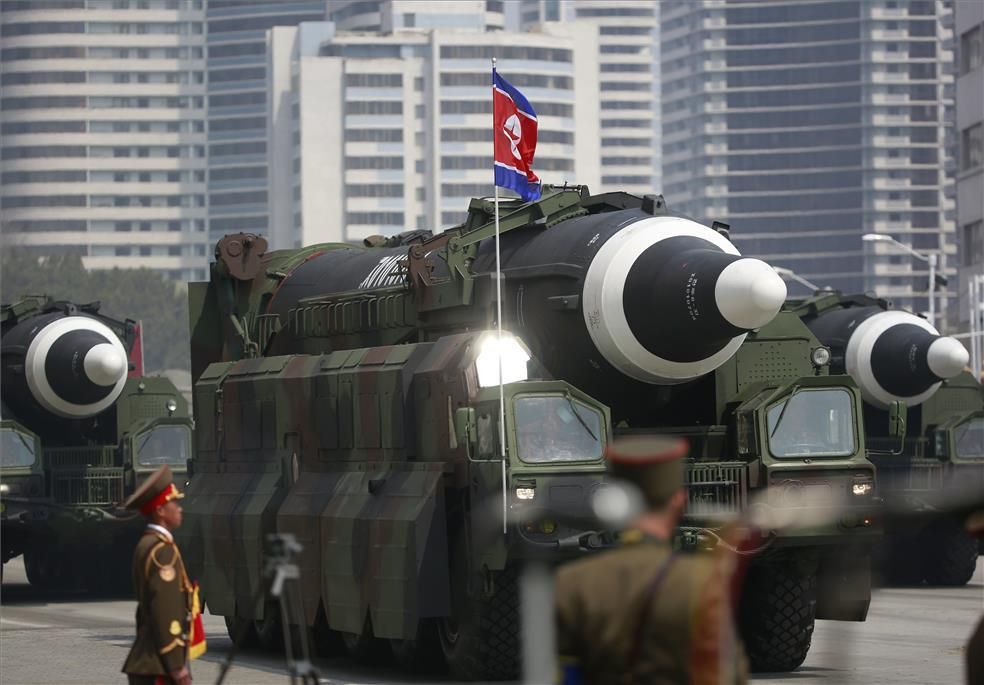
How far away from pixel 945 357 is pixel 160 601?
19.2m

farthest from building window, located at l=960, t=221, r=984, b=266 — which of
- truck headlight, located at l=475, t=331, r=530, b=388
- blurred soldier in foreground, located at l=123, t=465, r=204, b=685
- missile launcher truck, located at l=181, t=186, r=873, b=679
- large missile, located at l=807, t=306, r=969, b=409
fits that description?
blurred soldier in foreground, located at l=123, t=465, r=204, b=685

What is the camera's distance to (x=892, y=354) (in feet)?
96.5

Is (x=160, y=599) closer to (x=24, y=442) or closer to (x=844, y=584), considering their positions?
(x=844, y=584)

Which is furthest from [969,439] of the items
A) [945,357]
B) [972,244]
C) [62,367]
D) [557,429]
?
[972,244]

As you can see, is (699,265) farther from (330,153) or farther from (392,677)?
(330,153)

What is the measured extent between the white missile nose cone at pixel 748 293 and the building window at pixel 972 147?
182ft

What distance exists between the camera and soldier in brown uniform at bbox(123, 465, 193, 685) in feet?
35.6

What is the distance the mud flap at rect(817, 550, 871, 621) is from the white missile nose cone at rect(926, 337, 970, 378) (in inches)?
392

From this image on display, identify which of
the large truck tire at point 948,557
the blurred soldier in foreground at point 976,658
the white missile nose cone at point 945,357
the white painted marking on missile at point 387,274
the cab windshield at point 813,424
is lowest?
the large truck tire at point 948,557

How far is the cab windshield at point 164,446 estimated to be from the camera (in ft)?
101

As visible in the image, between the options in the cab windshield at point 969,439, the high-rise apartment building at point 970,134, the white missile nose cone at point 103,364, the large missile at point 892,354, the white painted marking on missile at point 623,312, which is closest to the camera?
the white painted marking on missile at point 623,312

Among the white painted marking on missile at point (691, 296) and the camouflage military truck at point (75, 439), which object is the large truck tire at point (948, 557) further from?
the white painted marking on missile at point (691, 296)

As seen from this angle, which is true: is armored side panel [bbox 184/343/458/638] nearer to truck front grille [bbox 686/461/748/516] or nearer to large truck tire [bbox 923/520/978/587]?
truck front grille [bbox 686/461/748/516]

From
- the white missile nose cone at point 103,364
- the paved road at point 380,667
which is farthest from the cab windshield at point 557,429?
the white missile nose cone at point 103,364
